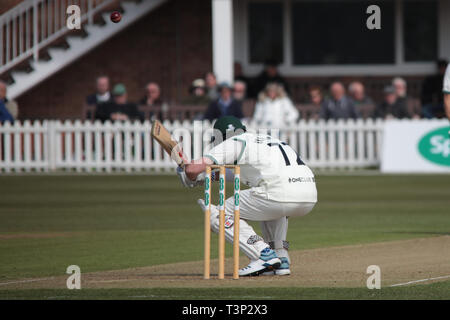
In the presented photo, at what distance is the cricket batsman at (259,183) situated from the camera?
10.2 metres

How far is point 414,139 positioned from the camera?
77.2 ft

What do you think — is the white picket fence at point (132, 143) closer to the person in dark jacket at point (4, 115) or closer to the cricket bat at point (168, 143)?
the person in dark jacket at point (4, 115)

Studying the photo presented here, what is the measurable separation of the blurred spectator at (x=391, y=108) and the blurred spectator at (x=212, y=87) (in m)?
3.80

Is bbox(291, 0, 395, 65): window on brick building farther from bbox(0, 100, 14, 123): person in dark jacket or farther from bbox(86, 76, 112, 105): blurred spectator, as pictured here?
bbox(0, 100, 14, 123): person in dark jacket


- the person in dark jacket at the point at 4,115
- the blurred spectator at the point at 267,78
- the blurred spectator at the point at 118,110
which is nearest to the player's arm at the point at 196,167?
the person in dark jacket at the point at 4,115

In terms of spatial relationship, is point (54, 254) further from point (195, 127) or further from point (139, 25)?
point (139, 25)

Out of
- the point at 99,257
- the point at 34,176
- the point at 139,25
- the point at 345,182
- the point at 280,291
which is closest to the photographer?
the point at 280,291

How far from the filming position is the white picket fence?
24.7 metres

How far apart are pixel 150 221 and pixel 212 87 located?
1087cm

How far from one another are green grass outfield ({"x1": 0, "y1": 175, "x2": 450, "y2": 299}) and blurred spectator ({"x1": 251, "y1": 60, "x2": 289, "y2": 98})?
5.23m

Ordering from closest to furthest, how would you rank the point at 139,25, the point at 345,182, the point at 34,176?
the point at 345,182, the point at 34,176, the point at 139,25

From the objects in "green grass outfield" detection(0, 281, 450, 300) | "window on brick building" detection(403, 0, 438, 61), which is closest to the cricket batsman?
"green grass outfield" detection(0, 281, 450, 300)

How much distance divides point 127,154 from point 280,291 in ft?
52.1

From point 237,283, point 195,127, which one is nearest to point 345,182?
point 195,127
